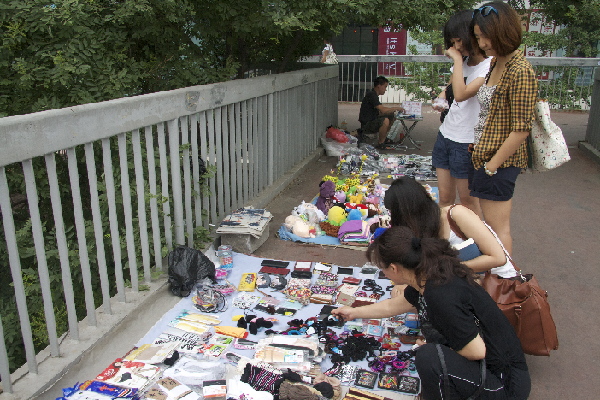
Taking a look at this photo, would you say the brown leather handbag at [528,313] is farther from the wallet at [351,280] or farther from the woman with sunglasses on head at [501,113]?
the wallet at [351,280]

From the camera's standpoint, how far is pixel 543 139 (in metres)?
3.63

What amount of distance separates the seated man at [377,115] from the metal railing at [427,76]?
5.20 metres

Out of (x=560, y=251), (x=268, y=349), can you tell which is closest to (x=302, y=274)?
(x=268, y=349)

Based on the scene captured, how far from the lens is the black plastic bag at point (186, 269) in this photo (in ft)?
13.9

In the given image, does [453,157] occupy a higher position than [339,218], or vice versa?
[453,157]

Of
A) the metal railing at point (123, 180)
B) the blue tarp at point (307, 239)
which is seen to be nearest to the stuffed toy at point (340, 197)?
the blue tarp at point (307, 239)

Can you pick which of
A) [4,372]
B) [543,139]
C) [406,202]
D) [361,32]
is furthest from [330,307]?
[361,32]

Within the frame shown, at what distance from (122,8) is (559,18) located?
9.47 metres

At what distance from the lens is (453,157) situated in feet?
14.6

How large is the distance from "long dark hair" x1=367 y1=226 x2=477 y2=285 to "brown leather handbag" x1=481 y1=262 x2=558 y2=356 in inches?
27.1

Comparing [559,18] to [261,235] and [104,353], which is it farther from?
[104,353]

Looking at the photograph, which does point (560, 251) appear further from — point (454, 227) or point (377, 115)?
point (377, 115)

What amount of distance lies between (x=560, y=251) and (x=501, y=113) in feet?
7.58

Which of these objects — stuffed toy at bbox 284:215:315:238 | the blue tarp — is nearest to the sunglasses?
the blue tarp
